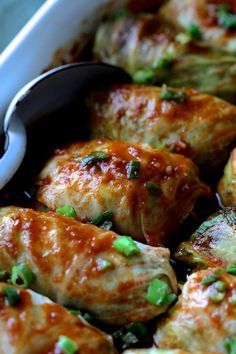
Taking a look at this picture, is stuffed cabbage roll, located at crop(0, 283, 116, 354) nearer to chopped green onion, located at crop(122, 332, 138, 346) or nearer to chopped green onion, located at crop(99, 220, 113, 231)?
chopped green onion, located at crop(122, 332, 138, 346)

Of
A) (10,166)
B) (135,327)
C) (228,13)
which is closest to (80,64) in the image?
(10,166)

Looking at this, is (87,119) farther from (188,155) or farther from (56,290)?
(56,290)

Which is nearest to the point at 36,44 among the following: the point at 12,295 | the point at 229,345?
the point at 12,295

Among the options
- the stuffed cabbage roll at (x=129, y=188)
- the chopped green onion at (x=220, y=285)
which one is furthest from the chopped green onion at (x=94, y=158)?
the chopped green onion at (x=220, y=285)

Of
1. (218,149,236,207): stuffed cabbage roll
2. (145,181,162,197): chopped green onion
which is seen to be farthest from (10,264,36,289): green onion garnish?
(218,149,236,207): stuffed cabbage roll

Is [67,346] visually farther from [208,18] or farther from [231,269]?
[208,18]

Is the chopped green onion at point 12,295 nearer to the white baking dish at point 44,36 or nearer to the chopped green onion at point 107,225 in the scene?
the chopped green onion at point 107,225

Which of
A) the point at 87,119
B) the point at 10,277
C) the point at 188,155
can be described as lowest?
the point at 188,155
